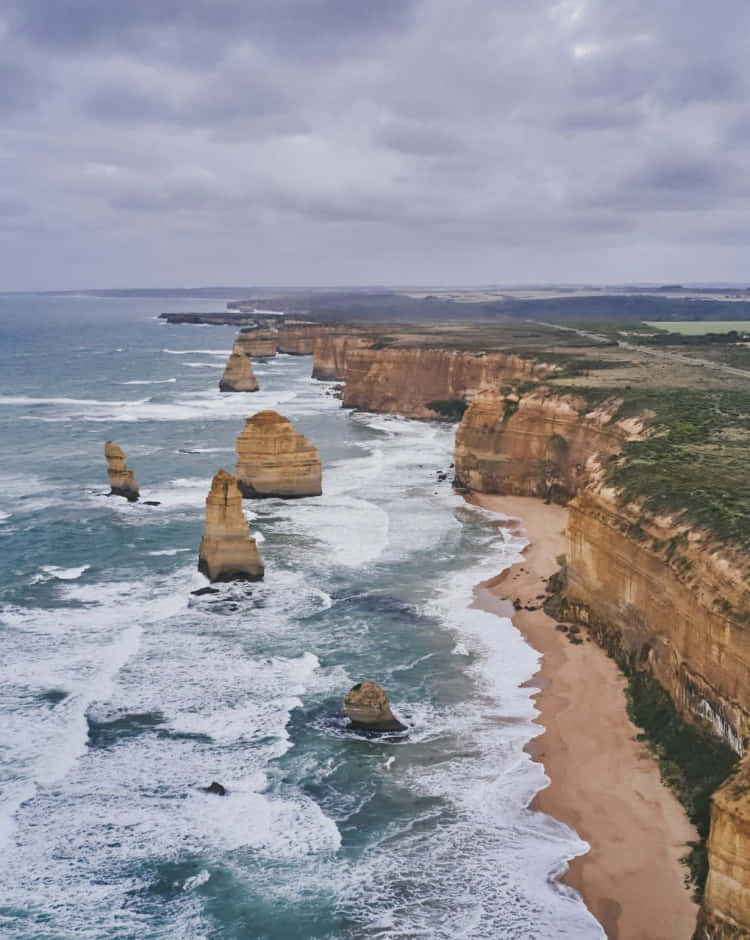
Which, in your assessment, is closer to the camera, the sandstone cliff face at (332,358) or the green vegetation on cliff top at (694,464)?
the green vegetation on cliff top at (694,464)

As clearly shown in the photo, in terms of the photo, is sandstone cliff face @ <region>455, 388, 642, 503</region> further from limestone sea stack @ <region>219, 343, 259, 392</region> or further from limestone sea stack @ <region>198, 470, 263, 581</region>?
limestone sea stack @ <region>219, 343, 259, 392</region>

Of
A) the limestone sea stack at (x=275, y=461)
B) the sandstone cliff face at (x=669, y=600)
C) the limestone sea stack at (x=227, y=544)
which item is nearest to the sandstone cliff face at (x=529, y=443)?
the limestone sea stack at (x=275, y=461)

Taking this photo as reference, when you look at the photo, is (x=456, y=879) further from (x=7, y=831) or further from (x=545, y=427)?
(x=545, y=427)

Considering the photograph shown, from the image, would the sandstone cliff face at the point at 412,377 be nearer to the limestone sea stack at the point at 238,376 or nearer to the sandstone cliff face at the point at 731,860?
the limestone sea stack at the point at 238,376

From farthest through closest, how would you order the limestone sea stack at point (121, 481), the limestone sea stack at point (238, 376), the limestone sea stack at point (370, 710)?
the limestone sea stack at point (238, 376) < the limestone sea stack at point (121, 481) < the limestone sea stack at point (370, 710)

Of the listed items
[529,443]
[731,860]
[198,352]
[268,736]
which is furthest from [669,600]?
[198,352]

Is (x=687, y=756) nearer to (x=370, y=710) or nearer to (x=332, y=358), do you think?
(x=370, y=710)

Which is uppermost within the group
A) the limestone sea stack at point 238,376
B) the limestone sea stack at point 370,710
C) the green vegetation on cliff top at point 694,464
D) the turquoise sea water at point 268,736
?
the green vegetation on cliff top at point 694,464
